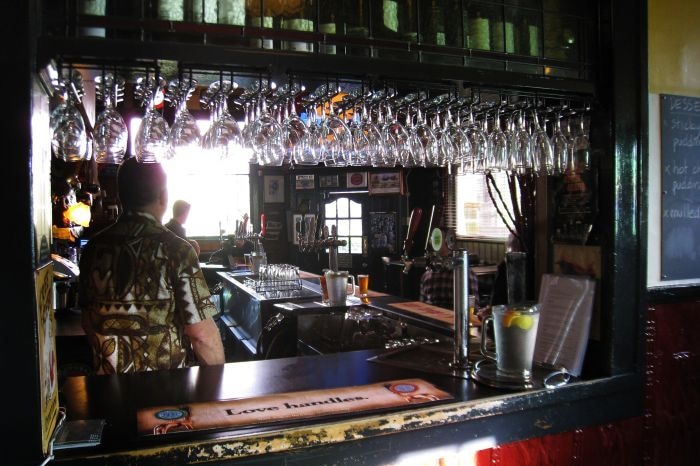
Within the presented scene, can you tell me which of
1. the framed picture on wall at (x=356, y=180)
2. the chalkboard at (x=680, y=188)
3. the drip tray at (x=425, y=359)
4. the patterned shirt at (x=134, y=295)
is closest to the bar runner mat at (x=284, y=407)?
the drip tray at (x=425, y=359)

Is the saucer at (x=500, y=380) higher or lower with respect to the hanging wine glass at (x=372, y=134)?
lower

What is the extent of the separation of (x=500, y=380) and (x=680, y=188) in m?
1.21

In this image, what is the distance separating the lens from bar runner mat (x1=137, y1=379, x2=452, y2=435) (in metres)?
1.43

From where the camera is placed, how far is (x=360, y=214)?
32.2 ft

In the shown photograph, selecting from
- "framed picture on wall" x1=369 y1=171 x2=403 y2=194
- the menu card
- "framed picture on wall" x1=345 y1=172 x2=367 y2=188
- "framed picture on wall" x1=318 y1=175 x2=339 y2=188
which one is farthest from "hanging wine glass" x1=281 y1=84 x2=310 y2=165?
"framed picture on wall" x1=318 y1=175 x2=339 y2=188

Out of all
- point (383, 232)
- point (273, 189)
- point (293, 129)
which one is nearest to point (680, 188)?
point (293, 129)

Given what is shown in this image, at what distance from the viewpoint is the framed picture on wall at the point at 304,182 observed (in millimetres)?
10156

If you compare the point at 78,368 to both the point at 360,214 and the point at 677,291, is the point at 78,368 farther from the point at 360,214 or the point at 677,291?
the point at 360,214

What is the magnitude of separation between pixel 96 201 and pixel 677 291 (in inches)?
276

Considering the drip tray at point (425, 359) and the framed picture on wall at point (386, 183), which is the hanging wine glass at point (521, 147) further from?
the framed picture on wall at point (386, 183)

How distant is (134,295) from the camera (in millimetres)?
2166

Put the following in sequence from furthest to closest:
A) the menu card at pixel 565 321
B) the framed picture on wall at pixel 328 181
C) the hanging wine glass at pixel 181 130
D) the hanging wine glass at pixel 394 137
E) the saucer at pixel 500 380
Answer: the framed picture on wall at pixel 328 181 → the hanging wine glass at pixel 394 137 → the menu card at pixel 565 321 → the hanging wine glass at pixel 181 130 → the saucer at pixel 500 380

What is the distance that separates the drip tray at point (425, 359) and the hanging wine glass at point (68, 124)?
3.86ft

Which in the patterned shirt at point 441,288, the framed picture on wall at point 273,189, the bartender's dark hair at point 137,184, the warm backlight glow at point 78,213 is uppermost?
the framed picture on wall at point 273,189
